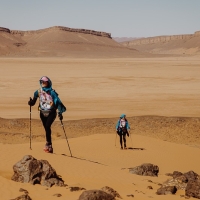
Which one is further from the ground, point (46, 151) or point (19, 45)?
point (19, 45)

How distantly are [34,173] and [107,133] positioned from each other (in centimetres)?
1189

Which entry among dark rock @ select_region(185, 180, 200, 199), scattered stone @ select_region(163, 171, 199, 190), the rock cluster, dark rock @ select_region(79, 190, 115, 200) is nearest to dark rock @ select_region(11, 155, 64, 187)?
dark rock @ select_region(79, 190, 115, 200)

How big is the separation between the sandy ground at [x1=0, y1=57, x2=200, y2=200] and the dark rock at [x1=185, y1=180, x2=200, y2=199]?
0.74ft

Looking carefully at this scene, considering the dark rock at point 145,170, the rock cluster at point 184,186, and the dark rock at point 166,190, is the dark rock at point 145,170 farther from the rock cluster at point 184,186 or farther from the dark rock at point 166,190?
the dark rock at point 166,190

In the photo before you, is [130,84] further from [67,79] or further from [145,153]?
[145,153]

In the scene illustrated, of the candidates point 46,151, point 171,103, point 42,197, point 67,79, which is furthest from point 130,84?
point 42,197

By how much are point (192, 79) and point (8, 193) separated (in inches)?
1816

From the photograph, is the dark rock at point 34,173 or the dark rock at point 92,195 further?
the dark rock at point 34,173

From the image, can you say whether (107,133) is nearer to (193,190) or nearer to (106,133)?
(106,133)

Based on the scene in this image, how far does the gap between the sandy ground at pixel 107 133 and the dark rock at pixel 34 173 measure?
20 cm

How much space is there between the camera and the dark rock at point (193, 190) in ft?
27.0

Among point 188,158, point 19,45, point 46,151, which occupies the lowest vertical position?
point 188,158

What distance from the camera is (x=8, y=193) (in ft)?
25.2

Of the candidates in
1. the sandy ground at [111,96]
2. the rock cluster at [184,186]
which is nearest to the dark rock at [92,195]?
the rock cluster at [184,186]
